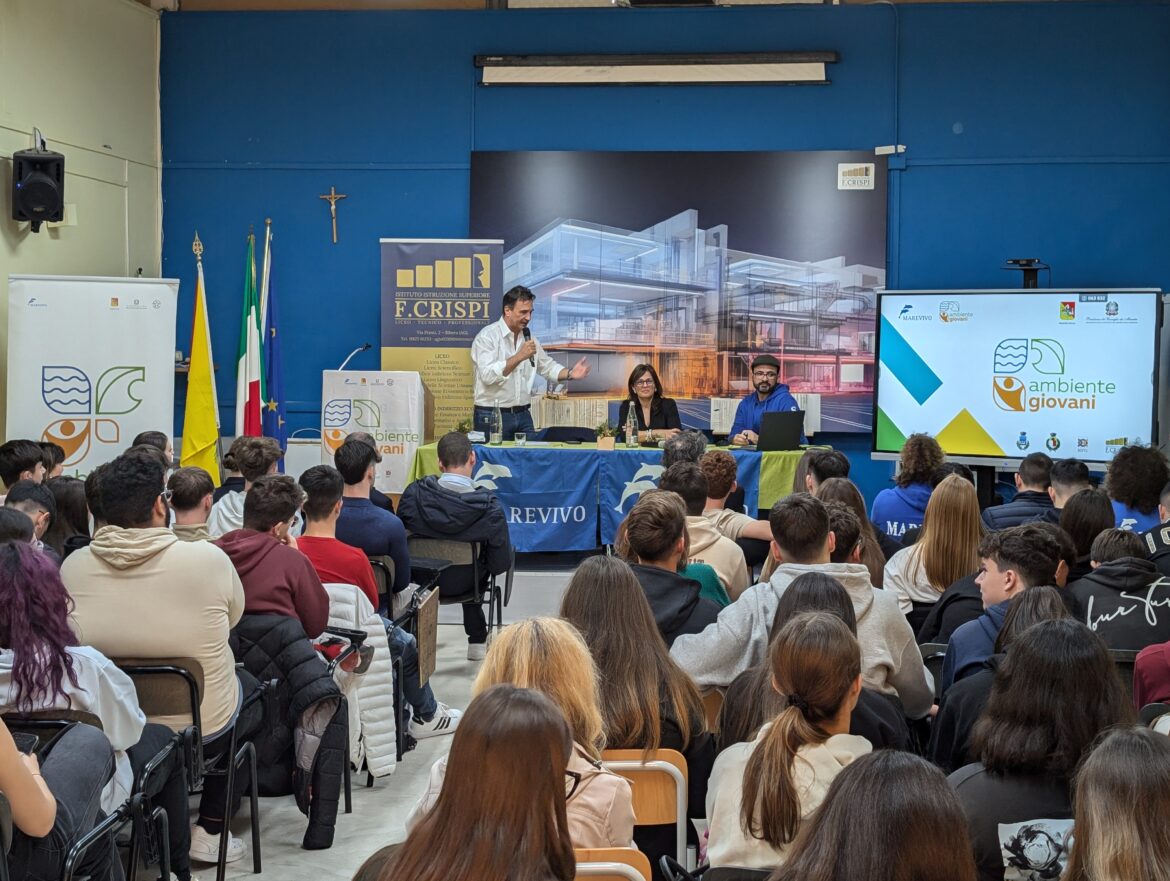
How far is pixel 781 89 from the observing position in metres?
10.0

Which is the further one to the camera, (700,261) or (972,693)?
(700,261)

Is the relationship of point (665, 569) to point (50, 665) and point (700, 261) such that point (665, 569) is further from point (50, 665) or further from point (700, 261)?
point (700, 261)

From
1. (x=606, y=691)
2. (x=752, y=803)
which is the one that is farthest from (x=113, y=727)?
(x=752, y=803)

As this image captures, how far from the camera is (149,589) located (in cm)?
343

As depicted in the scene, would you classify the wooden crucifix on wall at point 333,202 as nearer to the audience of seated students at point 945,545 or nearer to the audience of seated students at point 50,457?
the audience of seated students at point 50,457

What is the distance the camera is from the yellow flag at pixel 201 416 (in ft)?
30.3

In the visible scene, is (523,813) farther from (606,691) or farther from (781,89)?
(781,89)

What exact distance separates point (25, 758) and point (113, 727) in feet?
1.55

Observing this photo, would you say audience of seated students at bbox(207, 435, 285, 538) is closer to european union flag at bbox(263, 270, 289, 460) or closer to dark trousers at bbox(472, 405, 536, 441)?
dark trousers at bbox(472, 405, 536, 441)

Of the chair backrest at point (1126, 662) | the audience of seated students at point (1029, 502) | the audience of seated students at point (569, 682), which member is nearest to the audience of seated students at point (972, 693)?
the chair backrest at point (1126, 662)

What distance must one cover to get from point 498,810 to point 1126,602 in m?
2.52

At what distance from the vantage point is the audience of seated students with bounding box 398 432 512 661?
5934 mm

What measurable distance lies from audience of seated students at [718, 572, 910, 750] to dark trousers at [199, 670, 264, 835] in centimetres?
153

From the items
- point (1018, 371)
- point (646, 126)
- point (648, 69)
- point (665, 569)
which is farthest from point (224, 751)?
point (648, 69)
